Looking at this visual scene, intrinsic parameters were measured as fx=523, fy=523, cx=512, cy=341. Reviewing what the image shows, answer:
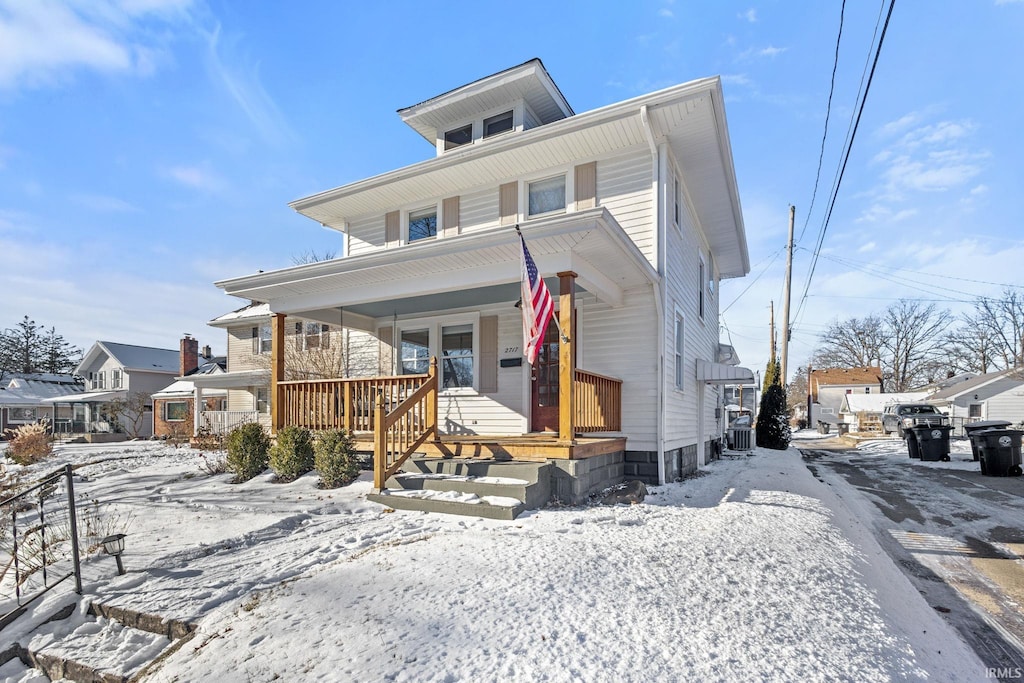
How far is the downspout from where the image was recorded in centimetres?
813

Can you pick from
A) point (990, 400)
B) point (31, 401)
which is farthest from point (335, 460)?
point (990, 400)

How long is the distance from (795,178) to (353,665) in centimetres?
1694

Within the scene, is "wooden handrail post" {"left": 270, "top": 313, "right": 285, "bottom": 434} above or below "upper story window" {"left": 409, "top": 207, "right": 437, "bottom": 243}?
below

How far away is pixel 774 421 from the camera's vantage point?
1922 centimetres

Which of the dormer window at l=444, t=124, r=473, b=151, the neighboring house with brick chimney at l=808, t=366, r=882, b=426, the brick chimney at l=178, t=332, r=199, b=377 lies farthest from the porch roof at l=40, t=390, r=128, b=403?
the neighboring house with brick chimney at l=808, t=366, r=882, b=426

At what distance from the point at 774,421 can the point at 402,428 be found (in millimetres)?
16512

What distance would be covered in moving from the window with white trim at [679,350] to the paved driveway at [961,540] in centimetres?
325

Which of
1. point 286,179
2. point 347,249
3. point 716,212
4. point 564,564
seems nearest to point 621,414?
point 564,564

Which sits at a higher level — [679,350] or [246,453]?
[679,350]

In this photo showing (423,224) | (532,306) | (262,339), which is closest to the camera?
(532,306)

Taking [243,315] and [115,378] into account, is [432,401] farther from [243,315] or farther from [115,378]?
[115,378]

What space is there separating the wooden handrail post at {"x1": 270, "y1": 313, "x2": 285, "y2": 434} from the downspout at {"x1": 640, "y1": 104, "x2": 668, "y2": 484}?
6133mm

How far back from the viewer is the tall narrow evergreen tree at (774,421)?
18.8m

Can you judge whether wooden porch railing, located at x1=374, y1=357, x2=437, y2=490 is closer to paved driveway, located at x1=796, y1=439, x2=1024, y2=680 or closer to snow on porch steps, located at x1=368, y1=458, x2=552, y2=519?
snow on porch steps, located at x1=368, y1=458, x2=552, y2=519
